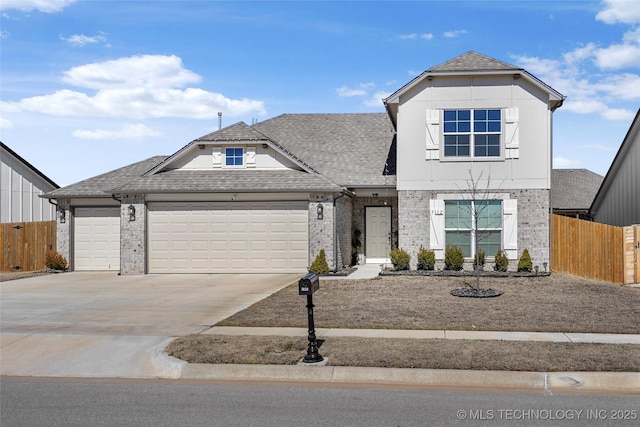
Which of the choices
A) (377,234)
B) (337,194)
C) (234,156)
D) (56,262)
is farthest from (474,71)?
(56,262)

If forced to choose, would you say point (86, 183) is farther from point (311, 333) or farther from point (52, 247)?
point (311, 333)

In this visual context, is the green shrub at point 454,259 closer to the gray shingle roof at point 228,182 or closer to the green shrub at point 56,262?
the gray shingle roof at point 228,182

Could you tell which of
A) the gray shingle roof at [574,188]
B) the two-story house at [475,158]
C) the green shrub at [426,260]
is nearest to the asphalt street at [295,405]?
the green shrub at [426,260]

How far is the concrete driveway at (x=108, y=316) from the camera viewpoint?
9063 mm

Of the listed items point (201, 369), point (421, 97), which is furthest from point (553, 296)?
point (201, 369)

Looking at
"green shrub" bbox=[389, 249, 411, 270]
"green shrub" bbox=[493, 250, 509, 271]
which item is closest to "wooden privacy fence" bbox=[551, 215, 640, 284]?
"green shrub" bbox=[493, 250, 509, 271]

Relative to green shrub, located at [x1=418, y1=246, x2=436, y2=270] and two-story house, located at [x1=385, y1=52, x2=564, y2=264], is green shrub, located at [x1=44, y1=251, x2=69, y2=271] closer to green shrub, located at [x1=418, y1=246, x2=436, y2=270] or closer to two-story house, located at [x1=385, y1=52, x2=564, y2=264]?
two-story house, located at [x1=385, y1=52, x2=564, y2=264]

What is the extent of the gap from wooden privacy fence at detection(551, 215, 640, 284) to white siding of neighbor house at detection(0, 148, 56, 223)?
24.4m

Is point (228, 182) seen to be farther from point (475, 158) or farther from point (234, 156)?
point (475, 158)

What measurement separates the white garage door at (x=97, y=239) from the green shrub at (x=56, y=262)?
502 millimetres

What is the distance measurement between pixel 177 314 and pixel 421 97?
1184 cm

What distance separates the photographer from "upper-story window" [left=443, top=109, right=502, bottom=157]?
2025 centimetres

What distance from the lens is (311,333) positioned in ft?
28.0

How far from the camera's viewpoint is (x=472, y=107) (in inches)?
799
